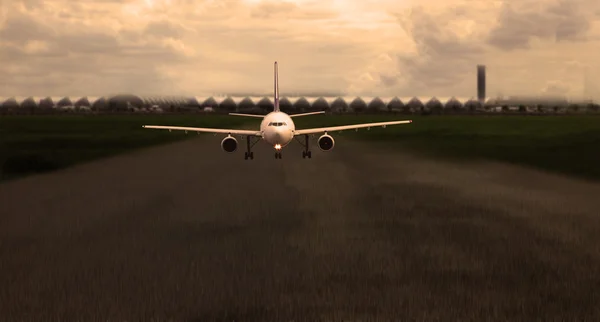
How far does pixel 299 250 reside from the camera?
17609 millimetres

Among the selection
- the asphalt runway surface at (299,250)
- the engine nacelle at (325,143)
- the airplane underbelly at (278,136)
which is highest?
the airplane underbelly at (278,136)

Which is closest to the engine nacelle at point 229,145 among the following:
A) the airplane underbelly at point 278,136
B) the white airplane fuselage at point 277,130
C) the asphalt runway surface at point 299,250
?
the white airplane fuselage at point 277,130

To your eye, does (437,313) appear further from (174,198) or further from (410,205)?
(174,198)

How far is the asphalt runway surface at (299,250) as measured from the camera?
12.8 m

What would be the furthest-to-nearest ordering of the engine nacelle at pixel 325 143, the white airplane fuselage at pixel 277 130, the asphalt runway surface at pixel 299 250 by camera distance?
the engine nacelle at pixel 325 143, the white airplane fuselage at pixel 277 130, the asphalt runway surface at pixel 299 250

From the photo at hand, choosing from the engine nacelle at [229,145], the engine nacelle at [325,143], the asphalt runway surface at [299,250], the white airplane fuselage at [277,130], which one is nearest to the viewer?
the asphalt runway surface at [299,250]

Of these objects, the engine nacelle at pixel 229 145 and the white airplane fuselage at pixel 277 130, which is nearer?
the white airplane fuselage at pixel 277 130

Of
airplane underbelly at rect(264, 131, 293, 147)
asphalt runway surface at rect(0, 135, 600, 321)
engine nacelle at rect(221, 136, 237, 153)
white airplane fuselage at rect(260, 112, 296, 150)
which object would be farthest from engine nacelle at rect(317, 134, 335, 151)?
asphalt runway surface at rect(0, 135, 600, 321)

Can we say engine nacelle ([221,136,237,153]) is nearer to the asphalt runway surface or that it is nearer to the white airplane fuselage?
the white airplane fuselage

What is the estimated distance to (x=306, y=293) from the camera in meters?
13.5

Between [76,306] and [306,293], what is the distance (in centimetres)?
489

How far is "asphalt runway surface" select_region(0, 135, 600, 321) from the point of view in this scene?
12750 mm

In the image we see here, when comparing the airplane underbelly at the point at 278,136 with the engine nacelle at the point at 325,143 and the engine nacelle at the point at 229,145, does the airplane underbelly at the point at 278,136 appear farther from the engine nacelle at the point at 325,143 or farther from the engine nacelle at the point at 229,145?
the engine nacelle at the point at 229,145

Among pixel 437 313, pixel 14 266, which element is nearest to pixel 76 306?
pixel 14 266
